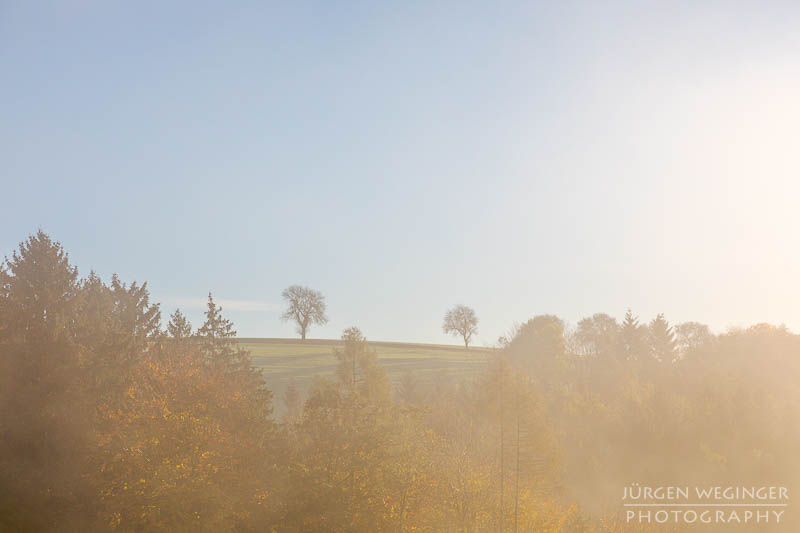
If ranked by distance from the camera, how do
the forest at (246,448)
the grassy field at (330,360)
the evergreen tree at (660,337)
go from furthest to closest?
the evergreen tree at (660,337) → the grassy field at (330,360) → the forest at (246,448)

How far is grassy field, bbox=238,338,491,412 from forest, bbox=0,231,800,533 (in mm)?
19520

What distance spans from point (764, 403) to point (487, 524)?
44.8 meters

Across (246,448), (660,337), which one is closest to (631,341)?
(660,337)

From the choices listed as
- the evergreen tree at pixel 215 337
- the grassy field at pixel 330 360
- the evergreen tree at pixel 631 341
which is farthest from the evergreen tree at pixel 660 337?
the evergreen tree at pixel 215 337

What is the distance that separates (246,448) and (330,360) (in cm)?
5506

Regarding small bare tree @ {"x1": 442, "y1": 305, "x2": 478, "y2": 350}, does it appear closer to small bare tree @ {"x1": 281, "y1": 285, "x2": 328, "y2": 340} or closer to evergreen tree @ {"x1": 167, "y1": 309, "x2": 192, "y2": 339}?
small bare tree @ {"x1": 281, "y1": 285, "x2": 328, "y2": 340}

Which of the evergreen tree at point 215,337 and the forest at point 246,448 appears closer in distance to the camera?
the forest at point 246,448

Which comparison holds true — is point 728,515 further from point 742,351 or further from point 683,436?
point 742,351

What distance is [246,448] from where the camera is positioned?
37.2m

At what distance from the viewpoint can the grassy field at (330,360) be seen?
7862 centimetres

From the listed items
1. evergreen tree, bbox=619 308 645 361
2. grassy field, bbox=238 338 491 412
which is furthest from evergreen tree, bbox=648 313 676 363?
grassy field, bbox=238 338 491 412

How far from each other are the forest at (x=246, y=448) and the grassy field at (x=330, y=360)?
768 inches

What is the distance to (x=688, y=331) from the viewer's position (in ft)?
339

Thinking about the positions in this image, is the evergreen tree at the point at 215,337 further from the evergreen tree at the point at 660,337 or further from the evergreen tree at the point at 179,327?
the evergreen tree at the point at 660,337
